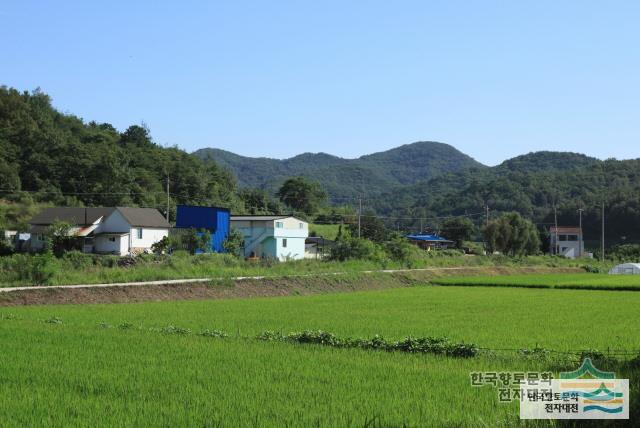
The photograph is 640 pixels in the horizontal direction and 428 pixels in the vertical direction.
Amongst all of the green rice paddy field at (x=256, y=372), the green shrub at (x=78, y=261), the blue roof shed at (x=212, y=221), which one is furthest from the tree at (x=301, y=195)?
the green rice paddy field at (x=256, y=372)

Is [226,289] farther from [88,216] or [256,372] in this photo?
[88,216]

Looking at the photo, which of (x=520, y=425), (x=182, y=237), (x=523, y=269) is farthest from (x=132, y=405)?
(x=523, y=269)

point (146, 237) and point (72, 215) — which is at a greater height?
point (72, 215)

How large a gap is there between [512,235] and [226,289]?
48.1 meters

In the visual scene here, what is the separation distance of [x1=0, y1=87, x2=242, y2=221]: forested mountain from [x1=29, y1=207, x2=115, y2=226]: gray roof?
9768mm

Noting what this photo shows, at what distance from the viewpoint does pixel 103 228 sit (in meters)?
51.8

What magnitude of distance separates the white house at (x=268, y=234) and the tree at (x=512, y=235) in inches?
1037

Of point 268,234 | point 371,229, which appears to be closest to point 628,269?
point 268,234

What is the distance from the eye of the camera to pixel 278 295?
3366 cm

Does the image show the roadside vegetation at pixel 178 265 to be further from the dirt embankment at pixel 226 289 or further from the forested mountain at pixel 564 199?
the forested mountain at pixel 564 199

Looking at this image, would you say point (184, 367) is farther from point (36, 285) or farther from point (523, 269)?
point (523, 269)

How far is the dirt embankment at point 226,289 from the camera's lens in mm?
25625

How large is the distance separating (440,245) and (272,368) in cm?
8252

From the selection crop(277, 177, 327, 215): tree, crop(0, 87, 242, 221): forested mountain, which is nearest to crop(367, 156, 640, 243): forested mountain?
crop(277, 177, 327, 215): tree
